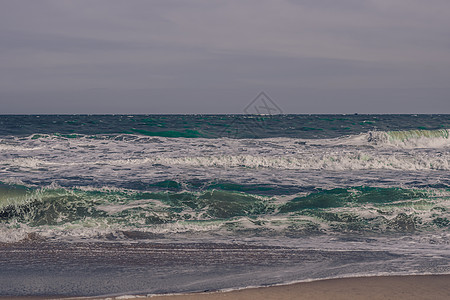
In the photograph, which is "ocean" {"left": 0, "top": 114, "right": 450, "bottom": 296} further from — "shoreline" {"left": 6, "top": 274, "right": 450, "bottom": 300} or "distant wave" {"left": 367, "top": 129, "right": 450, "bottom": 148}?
"distant wave" {"left": 367, "top": 129, "right": 450, "bottom": 148}

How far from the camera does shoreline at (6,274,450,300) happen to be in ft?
11.9

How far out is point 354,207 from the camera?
7320mm

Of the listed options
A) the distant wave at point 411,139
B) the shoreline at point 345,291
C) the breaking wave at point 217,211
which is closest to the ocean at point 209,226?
the breaking wave at point 217,211

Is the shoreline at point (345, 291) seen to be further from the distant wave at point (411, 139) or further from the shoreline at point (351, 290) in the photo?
the distant wave at point (411, 139)

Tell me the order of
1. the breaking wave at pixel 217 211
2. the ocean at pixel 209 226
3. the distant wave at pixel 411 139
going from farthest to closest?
the distant wave at pixel 411 139 < the breaking wave at pixel 217 211 < the ocean at pixel 209 226

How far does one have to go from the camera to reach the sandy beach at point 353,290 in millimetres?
3652

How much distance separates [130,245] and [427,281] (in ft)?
11.1

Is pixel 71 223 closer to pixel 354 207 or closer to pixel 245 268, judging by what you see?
pixel 245 268

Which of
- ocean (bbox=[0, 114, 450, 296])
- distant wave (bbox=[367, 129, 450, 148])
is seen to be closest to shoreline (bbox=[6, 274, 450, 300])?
ocean (bbox=[0, 114, 450, 296])

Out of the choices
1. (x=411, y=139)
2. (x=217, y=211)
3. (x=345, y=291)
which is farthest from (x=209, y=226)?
(x=411, y=139)

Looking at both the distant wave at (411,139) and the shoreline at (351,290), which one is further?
the distant wave at (411,139)

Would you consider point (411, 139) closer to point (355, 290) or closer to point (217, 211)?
point (217, 211)

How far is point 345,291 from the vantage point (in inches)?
149

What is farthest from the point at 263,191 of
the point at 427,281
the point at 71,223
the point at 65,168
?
the point at 65,168
